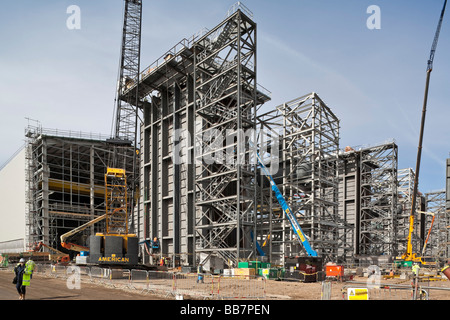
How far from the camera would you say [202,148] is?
37625 mm

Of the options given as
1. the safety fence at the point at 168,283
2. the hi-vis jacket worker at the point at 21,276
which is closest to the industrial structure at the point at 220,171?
the safety fence at the point at 168,283

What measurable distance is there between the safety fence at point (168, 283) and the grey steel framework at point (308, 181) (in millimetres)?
10103

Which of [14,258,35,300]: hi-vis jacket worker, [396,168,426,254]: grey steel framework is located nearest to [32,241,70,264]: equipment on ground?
[14,258,35,300]: hi-vis jacket worker

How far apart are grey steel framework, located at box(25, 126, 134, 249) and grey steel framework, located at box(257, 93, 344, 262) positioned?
2751cm

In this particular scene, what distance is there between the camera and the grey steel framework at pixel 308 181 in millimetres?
36906

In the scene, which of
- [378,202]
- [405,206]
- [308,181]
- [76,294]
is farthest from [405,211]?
[76,294]

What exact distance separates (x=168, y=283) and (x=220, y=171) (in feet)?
55.7

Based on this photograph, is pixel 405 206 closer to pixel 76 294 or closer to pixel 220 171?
pixel 220 171

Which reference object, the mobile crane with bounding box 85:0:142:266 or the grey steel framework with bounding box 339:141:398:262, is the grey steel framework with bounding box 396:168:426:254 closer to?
the grey steel framework with bounding box 339:141:398:262

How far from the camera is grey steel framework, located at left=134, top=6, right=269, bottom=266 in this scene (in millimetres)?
34188

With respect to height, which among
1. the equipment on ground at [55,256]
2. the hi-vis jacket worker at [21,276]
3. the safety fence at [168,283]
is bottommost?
the equipment on ground at [55,256]

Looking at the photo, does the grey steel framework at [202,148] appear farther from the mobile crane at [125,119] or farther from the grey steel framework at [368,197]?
the grey steel framework at [368,197]
